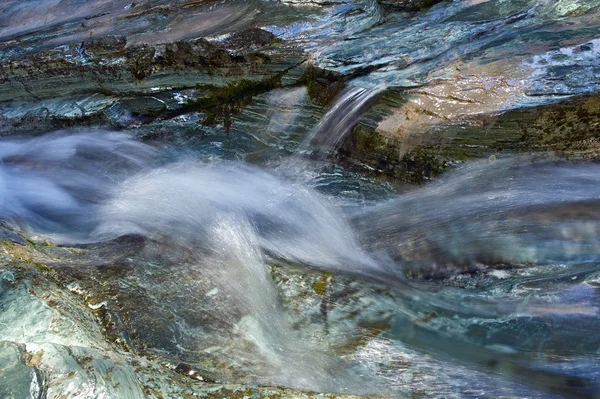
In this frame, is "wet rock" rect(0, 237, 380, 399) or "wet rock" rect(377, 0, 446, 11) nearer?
"wet rock" rect(0, 237, 380, 399)

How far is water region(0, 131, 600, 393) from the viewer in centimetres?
356

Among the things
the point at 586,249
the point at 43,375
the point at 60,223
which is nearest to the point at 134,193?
the point at 60,223

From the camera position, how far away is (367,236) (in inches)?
176

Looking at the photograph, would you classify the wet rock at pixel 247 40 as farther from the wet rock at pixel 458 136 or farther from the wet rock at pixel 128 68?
the wet rock at pixel 458 136

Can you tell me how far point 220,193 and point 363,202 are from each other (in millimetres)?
1319

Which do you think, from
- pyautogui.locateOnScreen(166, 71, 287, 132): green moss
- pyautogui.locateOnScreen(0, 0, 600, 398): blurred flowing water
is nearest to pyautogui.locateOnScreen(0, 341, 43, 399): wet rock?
pyautogui.locateOnScreen(0, 0, 600, 398): blurred flowing water

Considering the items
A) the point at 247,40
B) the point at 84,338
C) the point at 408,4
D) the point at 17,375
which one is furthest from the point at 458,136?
the point at 17,375

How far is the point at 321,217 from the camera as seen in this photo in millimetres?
4684

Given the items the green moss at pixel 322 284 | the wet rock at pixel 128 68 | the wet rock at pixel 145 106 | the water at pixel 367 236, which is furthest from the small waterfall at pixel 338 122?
the wet rock at pixel 145 106

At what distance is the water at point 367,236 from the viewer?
3562mm

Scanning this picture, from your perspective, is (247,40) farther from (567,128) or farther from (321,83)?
(567,128)

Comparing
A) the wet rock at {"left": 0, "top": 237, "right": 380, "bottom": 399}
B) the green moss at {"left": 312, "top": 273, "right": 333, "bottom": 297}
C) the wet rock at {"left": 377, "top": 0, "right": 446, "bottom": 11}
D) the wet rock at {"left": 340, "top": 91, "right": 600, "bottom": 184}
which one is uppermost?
the wet rock at {"left": 377, "top": 0, "right": 446, "bottom": 11}

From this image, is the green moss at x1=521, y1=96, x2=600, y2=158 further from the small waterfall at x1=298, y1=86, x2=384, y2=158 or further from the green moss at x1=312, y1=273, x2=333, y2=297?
the green moss at x1=312, y1=273, x2=333, y2=297

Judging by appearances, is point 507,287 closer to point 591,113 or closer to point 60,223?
point 591,113
